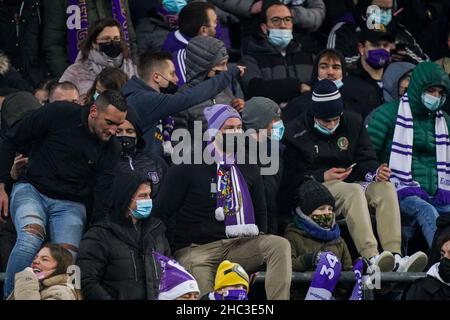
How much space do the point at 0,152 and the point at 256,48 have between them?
12.6 feet

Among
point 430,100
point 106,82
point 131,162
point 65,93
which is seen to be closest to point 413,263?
point 430,100

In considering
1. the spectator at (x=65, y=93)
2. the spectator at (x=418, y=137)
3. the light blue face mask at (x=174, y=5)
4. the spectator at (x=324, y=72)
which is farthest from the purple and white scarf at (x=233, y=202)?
the light blue face mask at (x=174, y=5)

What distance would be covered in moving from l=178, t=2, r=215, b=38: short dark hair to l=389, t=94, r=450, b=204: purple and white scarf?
6.69ft

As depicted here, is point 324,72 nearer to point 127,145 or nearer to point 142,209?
point 127,145

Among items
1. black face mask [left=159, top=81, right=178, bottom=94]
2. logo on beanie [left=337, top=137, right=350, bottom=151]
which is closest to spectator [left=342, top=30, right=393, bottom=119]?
logo on beanie [left=337, top=137, right=350, bottom=151]

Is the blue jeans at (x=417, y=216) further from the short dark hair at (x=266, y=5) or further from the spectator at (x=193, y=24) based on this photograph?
the short dark hair at (x=266, y=5)

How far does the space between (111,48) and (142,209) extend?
2.78 meters

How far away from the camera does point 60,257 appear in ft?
41.4

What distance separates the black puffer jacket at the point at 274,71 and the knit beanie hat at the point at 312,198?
2.17m

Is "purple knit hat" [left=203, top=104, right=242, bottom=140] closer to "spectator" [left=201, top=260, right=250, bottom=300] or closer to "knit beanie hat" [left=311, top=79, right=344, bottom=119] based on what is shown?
"knit beanie hat" [left=311, top=79, right=344, bottom=119]

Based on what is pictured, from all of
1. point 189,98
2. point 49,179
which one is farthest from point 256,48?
point 49,179

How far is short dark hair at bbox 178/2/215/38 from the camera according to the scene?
1606cm
